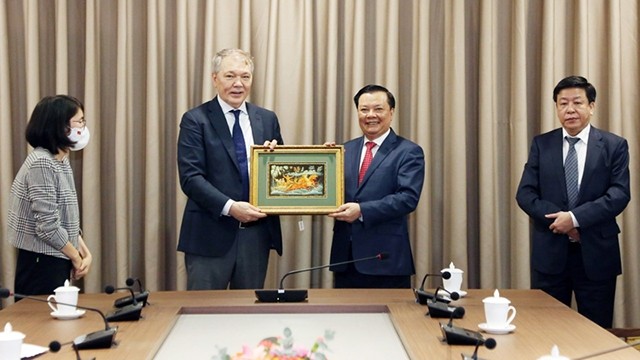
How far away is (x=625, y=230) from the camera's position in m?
4.46

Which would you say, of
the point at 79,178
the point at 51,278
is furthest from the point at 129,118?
the point at 51,278

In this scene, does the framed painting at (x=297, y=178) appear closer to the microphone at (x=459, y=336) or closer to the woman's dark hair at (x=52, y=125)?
the woman's dark hair at (x=52, y=125)

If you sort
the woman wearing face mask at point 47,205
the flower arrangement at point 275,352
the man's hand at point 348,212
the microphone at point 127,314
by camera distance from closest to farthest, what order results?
1. the flower arrangement at point 275,352
2. the microphone at point 127,314
3. the woman wearing face mask at point 47,205
4. the man's hand at point 348,212

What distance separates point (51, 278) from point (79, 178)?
4.23 feet

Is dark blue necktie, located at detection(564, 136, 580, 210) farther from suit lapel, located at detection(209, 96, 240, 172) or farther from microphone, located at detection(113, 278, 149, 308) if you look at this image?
microphone, located at detection(113, 278, 149, 308)

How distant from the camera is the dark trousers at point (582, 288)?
12.4ft

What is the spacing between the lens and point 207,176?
3.78 metres

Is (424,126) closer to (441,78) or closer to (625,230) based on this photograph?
(441,78)

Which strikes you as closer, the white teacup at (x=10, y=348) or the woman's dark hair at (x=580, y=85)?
the white teacup at (x=10, y=348)

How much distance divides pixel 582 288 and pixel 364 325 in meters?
1.74

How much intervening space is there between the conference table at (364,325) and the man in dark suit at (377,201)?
668 mm

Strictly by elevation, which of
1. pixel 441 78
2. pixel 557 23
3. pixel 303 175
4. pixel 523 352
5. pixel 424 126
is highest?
pixel 557 23

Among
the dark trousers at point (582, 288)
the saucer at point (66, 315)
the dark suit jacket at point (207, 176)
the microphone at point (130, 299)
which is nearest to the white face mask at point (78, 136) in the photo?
the dark suit jacket at point (207, 176)

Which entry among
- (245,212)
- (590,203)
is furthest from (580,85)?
(245,212)
